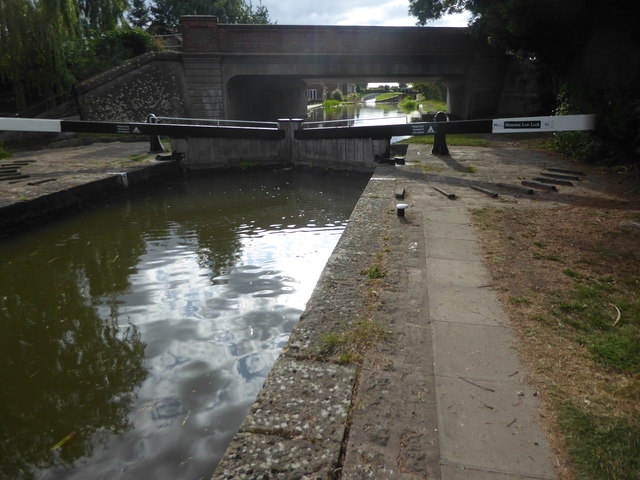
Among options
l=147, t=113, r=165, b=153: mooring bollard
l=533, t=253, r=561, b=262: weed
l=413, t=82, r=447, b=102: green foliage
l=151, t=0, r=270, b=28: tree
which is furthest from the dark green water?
l=413, t=82, r=447, b=102: green foliage

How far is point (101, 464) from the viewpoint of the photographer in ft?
8.27

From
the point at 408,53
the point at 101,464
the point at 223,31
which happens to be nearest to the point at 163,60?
the point at 223,31

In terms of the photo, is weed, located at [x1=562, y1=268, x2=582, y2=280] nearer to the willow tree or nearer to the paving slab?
the paving slab

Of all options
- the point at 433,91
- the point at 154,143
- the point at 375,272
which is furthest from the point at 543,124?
the point at 433,91

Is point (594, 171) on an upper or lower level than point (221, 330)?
upper

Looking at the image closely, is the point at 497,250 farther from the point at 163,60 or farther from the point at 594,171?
the point at 163,60

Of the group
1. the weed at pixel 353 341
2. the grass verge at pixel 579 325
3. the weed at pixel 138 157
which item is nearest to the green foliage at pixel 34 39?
the weed at pixel 138 157

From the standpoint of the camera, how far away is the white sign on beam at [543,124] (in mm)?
8602

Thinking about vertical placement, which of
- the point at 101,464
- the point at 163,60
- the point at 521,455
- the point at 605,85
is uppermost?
the point at 163,60

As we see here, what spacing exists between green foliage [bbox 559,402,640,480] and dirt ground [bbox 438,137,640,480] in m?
0.04

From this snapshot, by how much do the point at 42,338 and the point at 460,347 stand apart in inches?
138

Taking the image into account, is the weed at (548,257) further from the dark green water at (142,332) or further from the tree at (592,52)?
the tree at (592,52)

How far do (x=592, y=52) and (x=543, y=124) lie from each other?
289 cm

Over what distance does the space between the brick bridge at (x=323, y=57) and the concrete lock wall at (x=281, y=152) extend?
8637 millimetres
